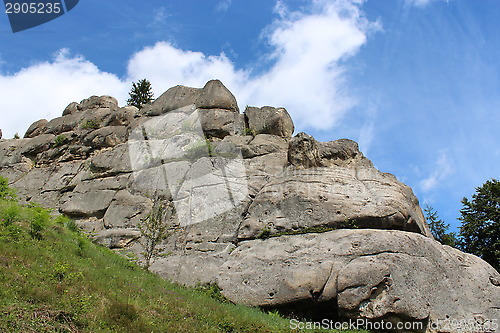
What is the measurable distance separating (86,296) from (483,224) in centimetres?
2376

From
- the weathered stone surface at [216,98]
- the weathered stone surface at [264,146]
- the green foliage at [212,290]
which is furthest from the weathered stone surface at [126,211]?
the weathered stone surface at [216,98]

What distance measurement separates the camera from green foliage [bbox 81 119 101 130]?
28481 millimetres

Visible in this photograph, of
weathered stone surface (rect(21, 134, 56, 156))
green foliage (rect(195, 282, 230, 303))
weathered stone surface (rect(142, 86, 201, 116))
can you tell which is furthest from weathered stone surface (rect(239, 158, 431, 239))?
weathered stone surface (rect(21, 134, 56, 156))

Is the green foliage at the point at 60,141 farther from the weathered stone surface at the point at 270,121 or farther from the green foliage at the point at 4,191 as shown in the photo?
the weathered stone surface at the point at 270,121

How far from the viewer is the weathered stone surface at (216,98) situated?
86.8 feet

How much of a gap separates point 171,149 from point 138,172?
2.07m

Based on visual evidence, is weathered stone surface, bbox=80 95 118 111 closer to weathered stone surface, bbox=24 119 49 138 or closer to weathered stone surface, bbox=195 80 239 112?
weathered stone surface, bbox=24 119 49 138

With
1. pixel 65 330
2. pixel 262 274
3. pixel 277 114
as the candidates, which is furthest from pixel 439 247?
pixel 65 330

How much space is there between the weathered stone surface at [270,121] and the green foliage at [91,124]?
9.69m

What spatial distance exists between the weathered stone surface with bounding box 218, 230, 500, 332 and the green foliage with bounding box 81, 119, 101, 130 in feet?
51.1

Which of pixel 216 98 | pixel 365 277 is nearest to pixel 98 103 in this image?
pixel 216 98

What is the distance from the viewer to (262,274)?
15719 mm

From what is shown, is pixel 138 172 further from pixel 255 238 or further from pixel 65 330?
pixel 65 330

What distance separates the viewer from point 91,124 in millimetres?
28609
